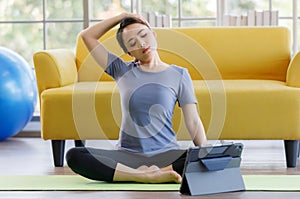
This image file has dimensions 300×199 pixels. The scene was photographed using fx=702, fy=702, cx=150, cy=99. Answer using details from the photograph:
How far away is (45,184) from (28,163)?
825 millimetres

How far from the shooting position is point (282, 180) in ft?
10.4

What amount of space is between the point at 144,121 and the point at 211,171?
42cm

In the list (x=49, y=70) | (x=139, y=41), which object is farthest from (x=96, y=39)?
(x=49, y=70)

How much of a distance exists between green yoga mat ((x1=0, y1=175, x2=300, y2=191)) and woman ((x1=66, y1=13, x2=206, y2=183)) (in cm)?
7

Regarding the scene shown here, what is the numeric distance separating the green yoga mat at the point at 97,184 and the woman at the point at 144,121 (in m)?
0.07

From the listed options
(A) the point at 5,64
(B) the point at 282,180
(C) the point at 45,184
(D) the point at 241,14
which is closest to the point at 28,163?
(C) the point at 45,184

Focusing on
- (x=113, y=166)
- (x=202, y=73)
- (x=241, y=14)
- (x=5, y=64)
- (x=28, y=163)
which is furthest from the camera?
(x=241, y=14)

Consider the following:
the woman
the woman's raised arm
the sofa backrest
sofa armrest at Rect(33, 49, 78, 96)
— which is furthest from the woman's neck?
the sofa backrest

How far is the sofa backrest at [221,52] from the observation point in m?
4.31

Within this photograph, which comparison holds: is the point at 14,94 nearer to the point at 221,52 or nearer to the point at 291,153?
the point at 221,52

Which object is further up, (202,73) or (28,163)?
(202,73)

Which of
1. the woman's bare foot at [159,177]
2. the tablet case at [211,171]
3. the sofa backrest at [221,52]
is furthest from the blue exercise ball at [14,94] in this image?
the tablet case at [211,171]

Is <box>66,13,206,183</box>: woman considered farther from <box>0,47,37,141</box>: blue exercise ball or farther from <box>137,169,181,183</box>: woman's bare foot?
<box>0,47,37,141</box>: blue exercise ball

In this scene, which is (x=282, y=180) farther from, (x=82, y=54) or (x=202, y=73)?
(x=82, y=54)
